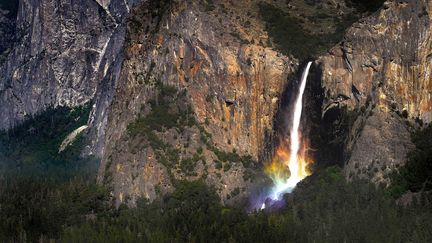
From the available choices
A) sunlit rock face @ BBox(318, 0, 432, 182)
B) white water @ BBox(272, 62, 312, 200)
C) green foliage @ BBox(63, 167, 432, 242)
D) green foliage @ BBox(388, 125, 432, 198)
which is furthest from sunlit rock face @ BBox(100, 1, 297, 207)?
green foliage @ BBox(388, 125, 432, 198)

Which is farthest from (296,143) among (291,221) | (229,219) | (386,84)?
(229,219)

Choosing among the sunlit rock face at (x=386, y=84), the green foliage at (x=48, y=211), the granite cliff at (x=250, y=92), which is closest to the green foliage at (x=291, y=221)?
the granite cliff at (x=250, y=92)

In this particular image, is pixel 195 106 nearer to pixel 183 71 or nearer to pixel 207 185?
pixel 183 71

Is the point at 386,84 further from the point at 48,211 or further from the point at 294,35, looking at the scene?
the point at 48,211

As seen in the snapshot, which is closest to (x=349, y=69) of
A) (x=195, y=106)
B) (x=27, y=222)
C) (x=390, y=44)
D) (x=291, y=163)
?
(x=390, y=44)

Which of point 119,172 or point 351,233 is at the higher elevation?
point 119,172
